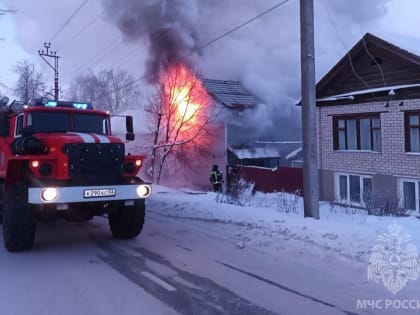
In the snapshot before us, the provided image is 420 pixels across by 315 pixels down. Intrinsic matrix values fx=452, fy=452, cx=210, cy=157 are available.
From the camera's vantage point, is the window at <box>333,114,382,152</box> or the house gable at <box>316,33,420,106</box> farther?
the window at <box>333,114,382,152</box>

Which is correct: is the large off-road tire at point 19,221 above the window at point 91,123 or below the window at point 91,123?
below

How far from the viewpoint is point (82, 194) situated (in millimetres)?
6273

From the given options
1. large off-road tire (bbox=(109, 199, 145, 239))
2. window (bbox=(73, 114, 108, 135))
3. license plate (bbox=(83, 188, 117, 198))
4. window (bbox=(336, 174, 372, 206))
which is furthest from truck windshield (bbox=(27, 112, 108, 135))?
window (bbox=(336, 174, 372, 206))

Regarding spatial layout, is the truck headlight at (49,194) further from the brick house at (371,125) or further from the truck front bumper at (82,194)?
the brick house at (371,125)

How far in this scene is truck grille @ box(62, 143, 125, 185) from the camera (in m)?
6.40

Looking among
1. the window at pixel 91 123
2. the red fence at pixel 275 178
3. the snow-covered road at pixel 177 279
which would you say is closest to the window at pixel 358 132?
the red fence at pixel 275 178

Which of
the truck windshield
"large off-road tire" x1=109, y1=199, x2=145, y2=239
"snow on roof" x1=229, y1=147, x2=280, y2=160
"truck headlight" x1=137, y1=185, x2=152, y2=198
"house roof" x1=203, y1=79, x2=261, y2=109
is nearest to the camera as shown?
"truck headlight" x1=137, y1=185, x2=152, y2=198

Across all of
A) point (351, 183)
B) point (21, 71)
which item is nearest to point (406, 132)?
point (351, 183)

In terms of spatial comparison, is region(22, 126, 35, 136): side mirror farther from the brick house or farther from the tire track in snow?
the brick house

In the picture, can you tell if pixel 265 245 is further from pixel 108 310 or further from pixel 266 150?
pixel 266 150

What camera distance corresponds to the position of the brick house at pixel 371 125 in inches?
550

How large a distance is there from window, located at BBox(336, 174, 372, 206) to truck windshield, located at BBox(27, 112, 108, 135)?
10371 mm

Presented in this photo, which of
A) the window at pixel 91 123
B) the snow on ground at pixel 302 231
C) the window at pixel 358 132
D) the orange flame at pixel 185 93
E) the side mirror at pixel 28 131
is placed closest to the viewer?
the snow on ground at pixel 302 231
